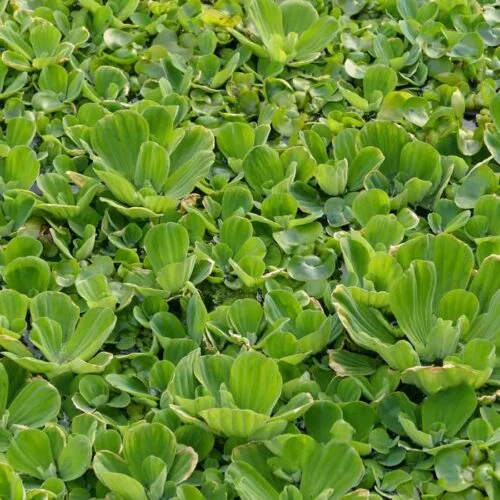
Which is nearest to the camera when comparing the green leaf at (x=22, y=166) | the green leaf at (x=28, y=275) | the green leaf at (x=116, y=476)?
the green leaf at (x=116, y=476)

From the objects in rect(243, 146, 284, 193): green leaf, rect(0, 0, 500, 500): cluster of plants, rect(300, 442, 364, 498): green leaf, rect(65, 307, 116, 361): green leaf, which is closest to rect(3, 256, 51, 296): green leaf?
rect(0, 0, 500, 500): cluster of plants

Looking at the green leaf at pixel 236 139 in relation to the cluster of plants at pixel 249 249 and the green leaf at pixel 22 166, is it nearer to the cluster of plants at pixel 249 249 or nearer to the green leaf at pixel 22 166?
the cluster of plants at pixel 249 249

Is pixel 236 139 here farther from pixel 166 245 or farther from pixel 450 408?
pixel 450 408

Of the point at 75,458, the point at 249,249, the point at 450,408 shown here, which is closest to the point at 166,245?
the point at 249,249

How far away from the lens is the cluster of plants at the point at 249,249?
1.19 m

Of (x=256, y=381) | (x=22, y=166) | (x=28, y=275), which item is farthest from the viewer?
(x=22, y=166)

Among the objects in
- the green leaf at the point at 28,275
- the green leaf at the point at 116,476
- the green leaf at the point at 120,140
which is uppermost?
the green leaf at the point at 120,140

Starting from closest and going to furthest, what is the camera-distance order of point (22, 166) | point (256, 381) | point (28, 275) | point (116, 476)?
point (116, 476) → point (256, 381) → point (28, 275) → point (22, 166)

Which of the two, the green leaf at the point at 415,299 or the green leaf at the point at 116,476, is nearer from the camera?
the green leaf at the point at 116,476

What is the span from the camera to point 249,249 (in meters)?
1.44

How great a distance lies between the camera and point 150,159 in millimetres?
1531

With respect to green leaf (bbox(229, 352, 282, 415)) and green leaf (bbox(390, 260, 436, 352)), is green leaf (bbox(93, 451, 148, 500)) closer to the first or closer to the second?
green leaf (bbox(229, 352, 282, 415))

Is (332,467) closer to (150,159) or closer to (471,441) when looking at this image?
(471,441)

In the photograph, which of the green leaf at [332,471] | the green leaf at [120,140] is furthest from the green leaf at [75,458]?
the green leaf at [120,140]
